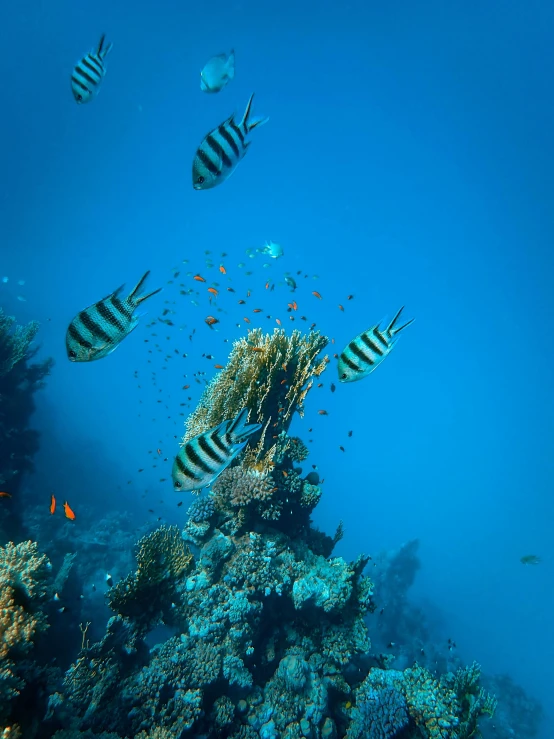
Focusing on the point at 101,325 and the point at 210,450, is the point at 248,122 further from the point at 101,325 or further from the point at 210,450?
the point at 210,450

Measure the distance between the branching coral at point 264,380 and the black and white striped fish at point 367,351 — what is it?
A: 12.0 ft

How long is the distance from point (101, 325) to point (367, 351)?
211 centimetres

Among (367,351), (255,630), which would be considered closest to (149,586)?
(255,630)

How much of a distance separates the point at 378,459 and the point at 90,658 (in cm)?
14913

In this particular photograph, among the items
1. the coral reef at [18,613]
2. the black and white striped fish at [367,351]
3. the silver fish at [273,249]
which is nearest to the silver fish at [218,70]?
the black and white striped fish at [367,351]

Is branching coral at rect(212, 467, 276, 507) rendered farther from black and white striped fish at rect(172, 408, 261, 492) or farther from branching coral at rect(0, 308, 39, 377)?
branching coral at rect(0, 308, 39, 377)

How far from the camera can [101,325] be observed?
246 cm

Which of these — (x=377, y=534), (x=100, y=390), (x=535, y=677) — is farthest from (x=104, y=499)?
(x=100, y=390)

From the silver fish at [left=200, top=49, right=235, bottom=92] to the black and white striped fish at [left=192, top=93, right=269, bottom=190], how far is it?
1.32 meters

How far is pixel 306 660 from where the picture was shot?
6.27 metres

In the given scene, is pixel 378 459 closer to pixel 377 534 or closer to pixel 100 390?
pixel 377 534

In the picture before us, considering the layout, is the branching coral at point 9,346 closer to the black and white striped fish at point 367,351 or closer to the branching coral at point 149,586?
the branching coral at point 149,586

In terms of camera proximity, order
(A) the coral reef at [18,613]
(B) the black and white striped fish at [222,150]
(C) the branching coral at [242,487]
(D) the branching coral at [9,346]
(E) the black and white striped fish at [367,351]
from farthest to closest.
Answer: (D) the branching coral at [9,346] → (C) the branching coral at [242,487] → (A) the coral reef at [18,613] → (E) the black and white striped fish at [367,351] → (B) the black and white striped fish at [222,150]

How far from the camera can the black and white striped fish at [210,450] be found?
9.32 feet
